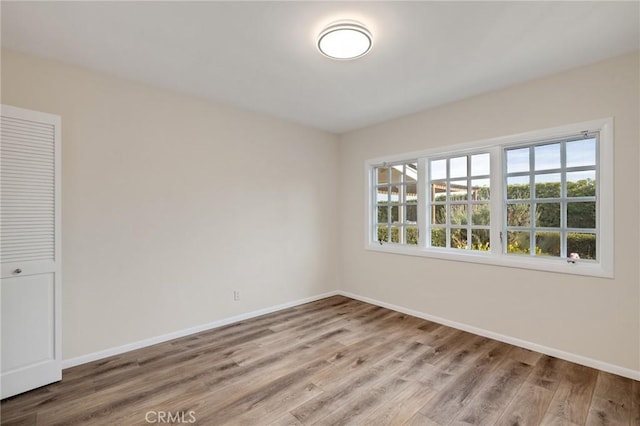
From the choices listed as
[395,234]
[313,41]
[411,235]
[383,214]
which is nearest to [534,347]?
[411,235]

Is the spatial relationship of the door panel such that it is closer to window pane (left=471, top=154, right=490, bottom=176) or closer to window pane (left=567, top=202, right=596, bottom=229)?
window pane (left=471, top=154, right=490, bottom=176)

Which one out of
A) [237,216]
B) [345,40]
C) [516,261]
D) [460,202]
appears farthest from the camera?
[237,216]

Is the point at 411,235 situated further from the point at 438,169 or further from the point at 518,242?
the point at 518,242

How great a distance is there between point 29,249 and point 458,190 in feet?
14.0

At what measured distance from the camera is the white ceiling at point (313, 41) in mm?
1918

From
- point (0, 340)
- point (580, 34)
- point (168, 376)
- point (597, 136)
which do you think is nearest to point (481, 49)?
point (580, 34)

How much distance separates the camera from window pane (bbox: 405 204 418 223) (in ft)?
13.2

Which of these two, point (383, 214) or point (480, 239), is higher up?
point (383, 214)

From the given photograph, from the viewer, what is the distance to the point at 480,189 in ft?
11.3

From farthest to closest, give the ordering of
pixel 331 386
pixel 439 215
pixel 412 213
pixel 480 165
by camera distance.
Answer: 1. pixel 412 213
2. pixel 439 215
3. pixel 480 165
4. pixel 331 386

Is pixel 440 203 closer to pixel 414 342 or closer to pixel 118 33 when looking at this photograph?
pixel 414 342

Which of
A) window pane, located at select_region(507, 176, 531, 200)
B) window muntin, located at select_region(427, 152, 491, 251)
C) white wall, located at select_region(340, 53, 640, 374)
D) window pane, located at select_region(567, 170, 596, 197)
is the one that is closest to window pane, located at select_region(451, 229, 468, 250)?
window muntin, located at select_region(427, 152, 491, 251)

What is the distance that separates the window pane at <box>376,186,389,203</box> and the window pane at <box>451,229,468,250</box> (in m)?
1.14

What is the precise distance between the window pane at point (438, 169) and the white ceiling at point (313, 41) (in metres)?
0.91
